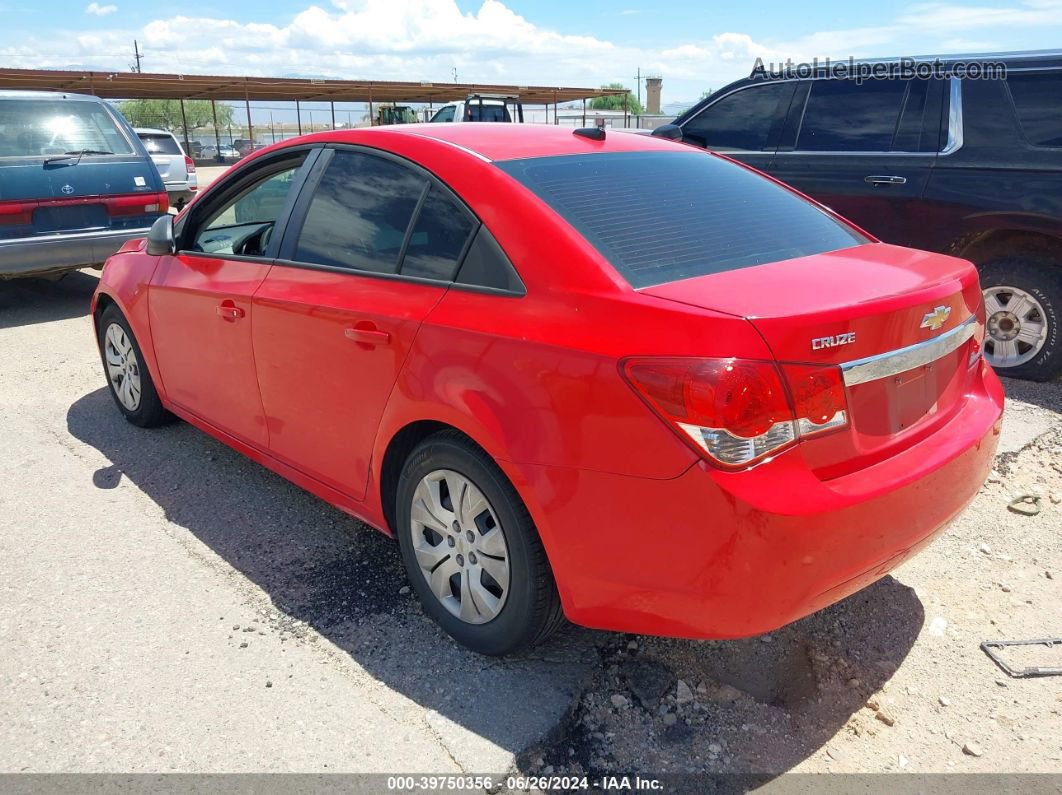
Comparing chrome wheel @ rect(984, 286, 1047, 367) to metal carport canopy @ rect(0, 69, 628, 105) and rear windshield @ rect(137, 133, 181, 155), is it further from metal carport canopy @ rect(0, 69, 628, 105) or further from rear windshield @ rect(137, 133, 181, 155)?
metal carport canopy @ rect(0, 69, 628, 105)

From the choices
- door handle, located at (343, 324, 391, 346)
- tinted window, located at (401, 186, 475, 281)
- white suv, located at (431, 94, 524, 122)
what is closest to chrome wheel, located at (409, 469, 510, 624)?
door handle, located at (343, 324, 391, 346)

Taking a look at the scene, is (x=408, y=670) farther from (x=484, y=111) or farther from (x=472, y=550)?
(x=484, y=111)

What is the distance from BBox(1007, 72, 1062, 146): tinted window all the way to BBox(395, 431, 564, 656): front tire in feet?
15.0

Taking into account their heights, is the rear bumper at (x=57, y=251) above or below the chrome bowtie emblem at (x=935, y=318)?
below

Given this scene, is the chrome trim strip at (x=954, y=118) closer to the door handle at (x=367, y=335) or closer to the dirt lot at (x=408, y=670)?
the dirt lot at (x=408, y=670)

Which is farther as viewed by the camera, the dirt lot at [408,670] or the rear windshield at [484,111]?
the rear windshield at [484,111]

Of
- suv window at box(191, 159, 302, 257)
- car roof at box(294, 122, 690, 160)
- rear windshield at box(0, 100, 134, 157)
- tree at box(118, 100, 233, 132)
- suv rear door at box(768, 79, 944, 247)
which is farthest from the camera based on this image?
tree at box(118, 100, 233, 132)

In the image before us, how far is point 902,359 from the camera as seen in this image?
2.31m

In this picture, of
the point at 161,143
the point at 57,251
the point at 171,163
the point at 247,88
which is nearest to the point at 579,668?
the point at 57,251

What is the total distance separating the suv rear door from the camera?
562 cm

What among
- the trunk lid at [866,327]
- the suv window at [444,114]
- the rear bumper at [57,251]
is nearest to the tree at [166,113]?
the suv window at [444,114]

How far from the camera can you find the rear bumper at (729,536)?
6.72ft

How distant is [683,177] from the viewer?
307 cm

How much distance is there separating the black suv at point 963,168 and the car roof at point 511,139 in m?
2.95
